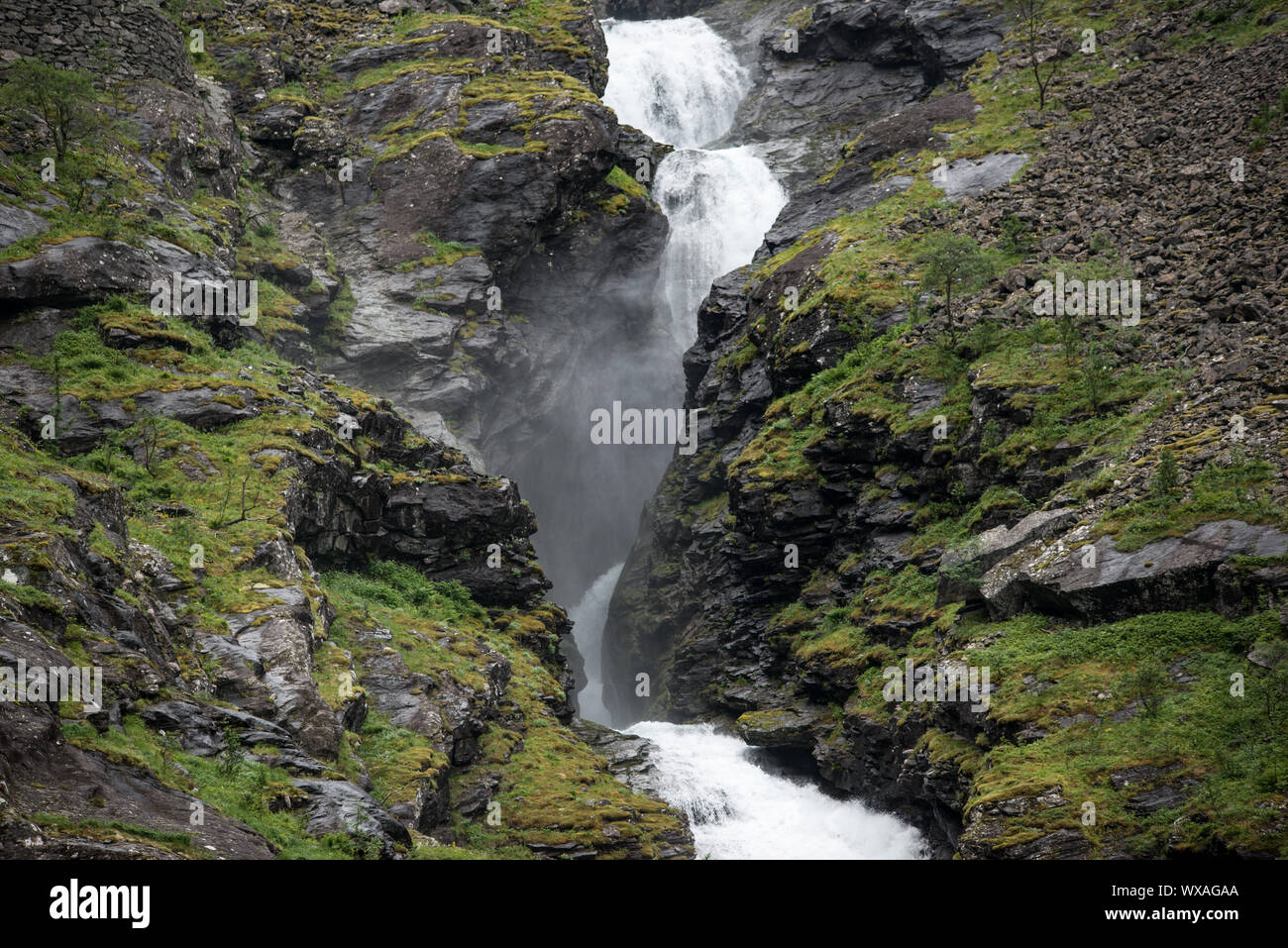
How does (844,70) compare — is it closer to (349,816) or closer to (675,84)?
(675,84)

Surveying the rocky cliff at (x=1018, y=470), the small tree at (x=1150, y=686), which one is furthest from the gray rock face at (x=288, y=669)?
the small tree at (x=1150, y=686)

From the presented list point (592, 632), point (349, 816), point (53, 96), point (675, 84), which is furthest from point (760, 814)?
point (675, 84)

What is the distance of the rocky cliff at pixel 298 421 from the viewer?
1298cm

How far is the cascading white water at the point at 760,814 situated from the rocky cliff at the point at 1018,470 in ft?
2.93

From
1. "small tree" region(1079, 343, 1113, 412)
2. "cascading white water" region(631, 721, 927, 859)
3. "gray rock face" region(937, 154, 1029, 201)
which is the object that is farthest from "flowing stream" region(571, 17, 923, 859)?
"gray rock face" region(937, 154, 1029, 201)

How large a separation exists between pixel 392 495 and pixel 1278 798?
901 inches

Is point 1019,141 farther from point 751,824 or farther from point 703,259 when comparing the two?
point 751,824

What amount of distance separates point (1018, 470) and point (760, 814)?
39.1ft

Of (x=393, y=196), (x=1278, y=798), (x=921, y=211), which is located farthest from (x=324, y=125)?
(x=1278, y=798)

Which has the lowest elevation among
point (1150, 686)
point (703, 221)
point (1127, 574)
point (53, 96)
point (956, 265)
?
point (1150, 686)

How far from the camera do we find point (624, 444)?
54875mm

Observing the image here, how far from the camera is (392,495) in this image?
2872 centimetres

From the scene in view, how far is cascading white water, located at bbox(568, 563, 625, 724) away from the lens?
167 feet

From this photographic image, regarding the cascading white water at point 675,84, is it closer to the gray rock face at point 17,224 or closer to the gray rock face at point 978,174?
the gray rock face at point 978,174
